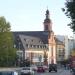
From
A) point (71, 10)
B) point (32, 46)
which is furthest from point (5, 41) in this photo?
point (71, 10)

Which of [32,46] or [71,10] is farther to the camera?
[32,46]

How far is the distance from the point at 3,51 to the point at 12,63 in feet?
58.0

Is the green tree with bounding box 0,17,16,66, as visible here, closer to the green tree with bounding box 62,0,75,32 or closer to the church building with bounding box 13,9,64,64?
the church building with bounding box 13,9,64,64

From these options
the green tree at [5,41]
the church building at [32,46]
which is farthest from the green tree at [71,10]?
the church building at [32,46]

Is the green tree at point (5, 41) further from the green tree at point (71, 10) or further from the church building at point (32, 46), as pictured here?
the green tree at point (71, 10)

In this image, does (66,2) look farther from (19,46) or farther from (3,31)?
(19,46)

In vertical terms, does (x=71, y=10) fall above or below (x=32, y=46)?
below

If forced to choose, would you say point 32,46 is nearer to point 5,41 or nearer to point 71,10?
point 5,41

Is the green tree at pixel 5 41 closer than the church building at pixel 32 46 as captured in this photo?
Yes

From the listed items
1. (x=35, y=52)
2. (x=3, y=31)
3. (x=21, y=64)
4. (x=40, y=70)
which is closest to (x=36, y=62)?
(x=35, y=52)

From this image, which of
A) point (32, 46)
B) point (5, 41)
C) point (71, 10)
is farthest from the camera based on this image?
point (32, 46)

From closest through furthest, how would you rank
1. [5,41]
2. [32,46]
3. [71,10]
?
1. [71,10]
2. [5,41]
3. [32,46]

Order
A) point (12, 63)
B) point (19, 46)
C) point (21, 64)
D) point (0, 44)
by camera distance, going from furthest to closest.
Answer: point (19, 46) < point (21, 64) < point (12, 63) < point (0, 44)

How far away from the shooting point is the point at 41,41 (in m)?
194
